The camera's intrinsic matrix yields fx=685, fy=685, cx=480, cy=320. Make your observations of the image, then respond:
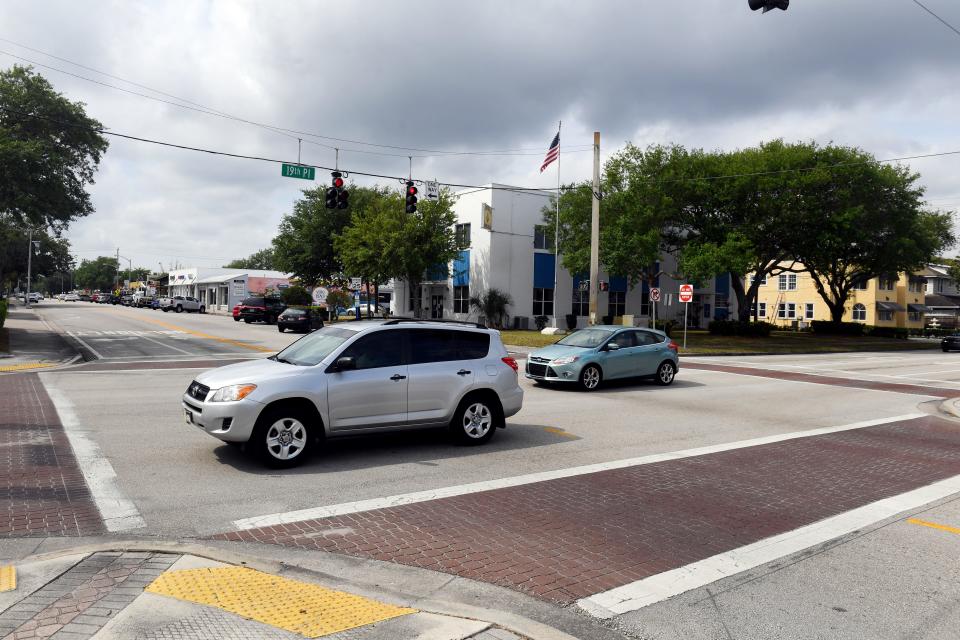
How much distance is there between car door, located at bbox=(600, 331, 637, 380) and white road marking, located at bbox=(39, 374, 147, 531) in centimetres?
1051

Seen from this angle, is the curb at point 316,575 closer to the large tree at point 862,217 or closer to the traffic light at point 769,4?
the traffic light at point 769,4

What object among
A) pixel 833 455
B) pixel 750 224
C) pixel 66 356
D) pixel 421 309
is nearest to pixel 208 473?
pixel 833 455

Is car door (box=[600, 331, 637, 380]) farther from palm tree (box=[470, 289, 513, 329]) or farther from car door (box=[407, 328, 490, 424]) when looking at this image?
palm tree (box=[470, 289, 513, 329])

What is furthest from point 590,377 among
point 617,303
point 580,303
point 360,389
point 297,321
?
point 617,303

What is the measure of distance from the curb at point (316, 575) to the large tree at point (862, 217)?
39.0 meters

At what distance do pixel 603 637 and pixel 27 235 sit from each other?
107 meters

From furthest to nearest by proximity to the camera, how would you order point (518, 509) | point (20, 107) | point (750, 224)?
point (750, 224) < point (20, 107) < point (518, 509)

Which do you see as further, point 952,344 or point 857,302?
point 857,302

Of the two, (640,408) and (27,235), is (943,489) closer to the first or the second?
(640,408)

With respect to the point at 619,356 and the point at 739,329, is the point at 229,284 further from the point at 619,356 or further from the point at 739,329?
the point at 619,356

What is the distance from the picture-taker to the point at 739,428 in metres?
11.3

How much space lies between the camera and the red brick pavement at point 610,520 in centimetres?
511

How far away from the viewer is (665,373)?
17328mm

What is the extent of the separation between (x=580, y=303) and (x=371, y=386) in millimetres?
38926
